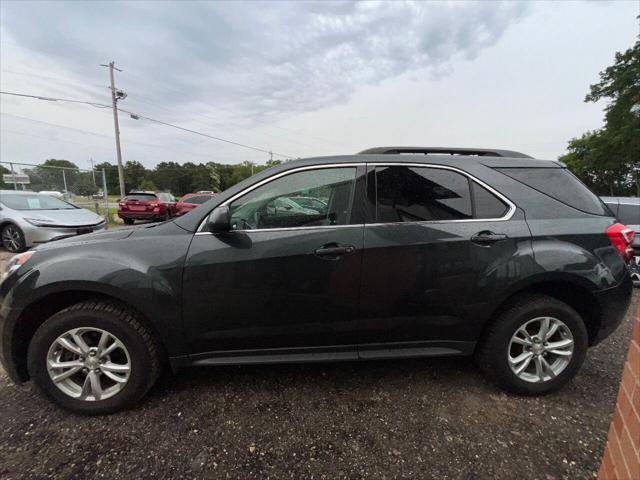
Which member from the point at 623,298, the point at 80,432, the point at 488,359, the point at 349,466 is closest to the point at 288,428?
the point at 349,466

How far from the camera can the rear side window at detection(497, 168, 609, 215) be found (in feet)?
7.60

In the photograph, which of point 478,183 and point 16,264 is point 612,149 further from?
point 16,264

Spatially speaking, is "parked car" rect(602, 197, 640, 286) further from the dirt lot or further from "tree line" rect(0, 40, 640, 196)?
"tree line" rect(0, 40, 640, 196)

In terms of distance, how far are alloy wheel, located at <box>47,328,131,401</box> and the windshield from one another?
7.04 metres

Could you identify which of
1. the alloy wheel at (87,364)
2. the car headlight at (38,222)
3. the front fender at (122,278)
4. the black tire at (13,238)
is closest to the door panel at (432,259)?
the front fender at (122,278)

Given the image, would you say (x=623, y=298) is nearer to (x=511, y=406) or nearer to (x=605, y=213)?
(x=605, y=213)

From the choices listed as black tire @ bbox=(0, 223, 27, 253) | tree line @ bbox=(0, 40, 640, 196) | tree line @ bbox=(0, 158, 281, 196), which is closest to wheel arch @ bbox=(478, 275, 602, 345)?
tree line @ bbox=(0, 40, 640, 196)

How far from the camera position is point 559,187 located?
2.36 meters

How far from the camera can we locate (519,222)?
7.23 ft

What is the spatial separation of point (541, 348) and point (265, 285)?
203cm

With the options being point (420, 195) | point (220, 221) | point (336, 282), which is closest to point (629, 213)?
point (420, 195)

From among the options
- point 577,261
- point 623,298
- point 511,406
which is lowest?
point 511,406

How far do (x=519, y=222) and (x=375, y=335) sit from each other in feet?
4.18

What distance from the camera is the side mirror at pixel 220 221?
202 centimetres
